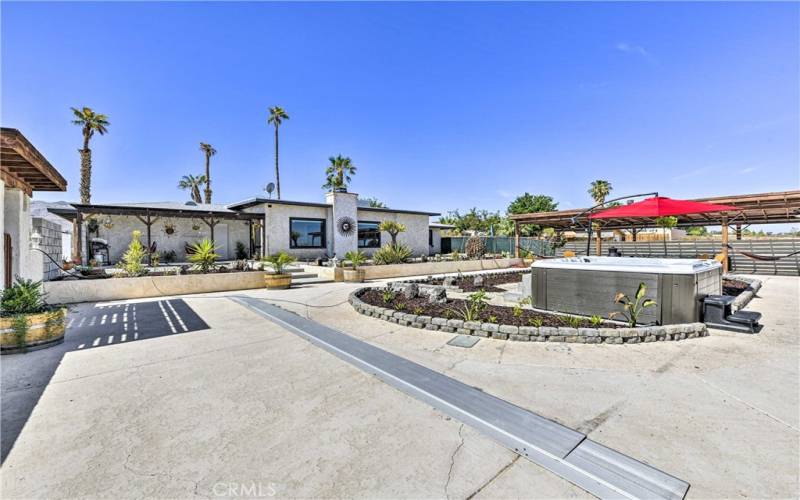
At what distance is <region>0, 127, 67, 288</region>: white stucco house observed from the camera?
15.5 feet

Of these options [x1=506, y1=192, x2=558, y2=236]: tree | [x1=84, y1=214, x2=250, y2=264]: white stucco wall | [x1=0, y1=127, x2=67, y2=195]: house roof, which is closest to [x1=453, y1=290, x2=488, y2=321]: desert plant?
[x1=0, y1=127, x2=67, y2=195]: house roof

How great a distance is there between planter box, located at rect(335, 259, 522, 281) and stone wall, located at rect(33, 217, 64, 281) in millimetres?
7828

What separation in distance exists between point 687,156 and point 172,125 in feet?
92.5

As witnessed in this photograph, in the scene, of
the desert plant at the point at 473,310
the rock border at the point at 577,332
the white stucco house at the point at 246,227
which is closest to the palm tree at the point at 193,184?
the white stucco house at the point at 246,227

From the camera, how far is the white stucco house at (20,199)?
15.5 feet

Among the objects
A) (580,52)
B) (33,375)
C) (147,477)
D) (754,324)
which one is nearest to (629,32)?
(580,52)

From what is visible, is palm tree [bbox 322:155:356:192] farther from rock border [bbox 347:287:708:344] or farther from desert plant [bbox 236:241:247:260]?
rock border [bbox 347:287:708:344]

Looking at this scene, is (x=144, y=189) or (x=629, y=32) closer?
(x=629, y=32)

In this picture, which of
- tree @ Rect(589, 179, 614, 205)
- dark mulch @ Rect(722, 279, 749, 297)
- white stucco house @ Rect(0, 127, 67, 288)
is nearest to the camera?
white stucco house @ Rect(0, 127, 67, 288)

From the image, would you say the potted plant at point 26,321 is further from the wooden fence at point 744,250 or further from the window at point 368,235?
the wooden fence at point 744,250

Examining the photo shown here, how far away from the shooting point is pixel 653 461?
208 cm

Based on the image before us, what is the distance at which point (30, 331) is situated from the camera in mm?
4395

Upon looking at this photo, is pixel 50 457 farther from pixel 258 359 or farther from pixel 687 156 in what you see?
pixel 687 156

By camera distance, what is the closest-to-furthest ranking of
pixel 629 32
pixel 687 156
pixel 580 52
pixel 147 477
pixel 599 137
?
1. pixel 147 477
2. pixel 629 32
3. pixel 580 52
4. pixel 687 156
5. pixel 599 137
